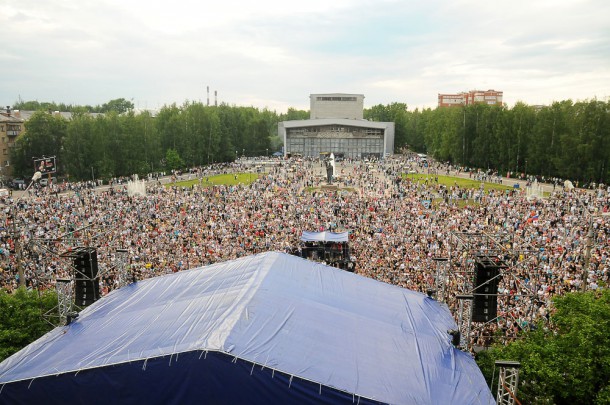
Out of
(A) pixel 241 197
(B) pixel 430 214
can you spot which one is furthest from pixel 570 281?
(A) pixel 241 197

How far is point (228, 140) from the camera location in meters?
82.5

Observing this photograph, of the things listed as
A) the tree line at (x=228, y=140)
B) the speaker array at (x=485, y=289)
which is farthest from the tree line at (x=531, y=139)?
the speaker array at (x=485, y=289)

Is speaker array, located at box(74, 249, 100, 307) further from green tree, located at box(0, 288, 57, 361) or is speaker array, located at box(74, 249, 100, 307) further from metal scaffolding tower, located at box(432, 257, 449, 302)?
metal scaffolding tower, located at box(432, 257, 449, 302)

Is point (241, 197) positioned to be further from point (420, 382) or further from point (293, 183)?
point (420, 382)

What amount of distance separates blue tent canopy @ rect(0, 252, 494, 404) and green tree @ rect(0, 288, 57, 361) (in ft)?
8.20

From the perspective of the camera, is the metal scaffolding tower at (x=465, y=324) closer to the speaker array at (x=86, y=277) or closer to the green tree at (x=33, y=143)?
the speaker array at (x=86, y=277)

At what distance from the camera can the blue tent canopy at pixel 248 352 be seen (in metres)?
7.43

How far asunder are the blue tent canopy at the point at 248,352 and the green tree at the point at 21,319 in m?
2.50

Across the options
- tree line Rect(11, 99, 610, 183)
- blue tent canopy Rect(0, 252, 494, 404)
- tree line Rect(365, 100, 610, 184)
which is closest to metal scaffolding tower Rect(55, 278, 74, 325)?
blue tent canopy Rect(0, 252, 494, 404)

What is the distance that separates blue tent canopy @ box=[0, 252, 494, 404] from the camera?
743 centimetres

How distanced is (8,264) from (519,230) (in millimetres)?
29709

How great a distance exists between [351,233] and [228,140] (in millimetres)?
58939

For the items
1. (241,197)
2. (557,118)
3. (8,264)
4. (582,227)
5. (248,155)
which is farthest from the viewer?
(248,155)

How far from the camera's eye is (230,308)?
29.6 ft
